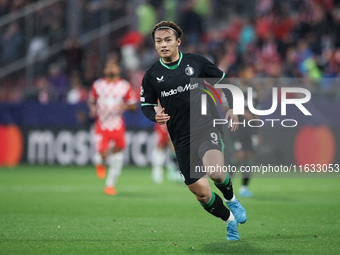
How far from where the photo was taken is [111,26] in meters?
24.3

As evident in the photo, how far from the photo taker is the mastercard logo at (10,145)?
819 inches

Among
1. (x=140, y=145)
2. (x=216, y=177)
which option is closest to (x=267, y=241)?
(x=216, y=177)

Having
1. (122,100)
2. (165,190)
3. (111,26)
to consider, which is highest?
(111,26)

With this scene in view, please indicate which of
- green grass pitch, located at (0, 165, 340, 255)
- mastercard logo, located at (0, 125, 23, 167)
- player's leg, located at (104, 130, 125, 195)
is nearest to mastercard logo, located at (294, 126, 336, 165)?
green grass pitch, located at (0, 165, 340, 255)

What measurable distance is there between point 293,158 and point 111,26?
356 inches

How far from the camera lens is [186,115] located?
7855 millimetres

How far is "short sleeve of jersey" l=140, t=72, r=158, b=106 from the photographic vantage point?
8.04 m

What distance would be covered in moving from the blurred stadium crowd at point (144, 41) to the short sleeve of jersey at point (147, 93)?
37.8ft

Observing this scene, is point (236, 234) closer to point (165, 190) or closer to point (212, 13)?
point (165, 190)

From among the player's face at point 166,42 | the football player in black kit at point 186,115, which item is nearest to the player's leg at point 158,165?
the football player in black kit at point 186,115

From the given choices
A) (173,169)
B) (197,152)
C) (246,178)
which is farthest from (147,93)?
(173,169)

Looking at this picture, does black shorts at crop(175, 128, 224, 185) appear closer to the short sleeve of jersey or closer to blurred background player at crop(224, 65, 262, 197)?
the short sleeve of jersey

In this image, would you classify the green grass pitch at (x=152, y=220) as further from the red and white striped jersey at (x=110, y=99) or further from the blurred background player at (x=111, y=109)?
the red and white striped jersey at (x=110, y=99)

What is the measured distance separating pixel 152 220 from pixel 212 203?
2.28m
